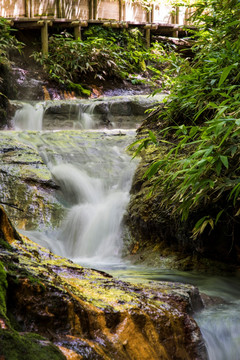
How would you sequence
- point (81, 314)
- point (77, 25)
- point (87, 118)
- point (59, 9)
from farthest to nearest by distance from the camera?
point (77, 25) < point (59, 9) < point (87, 118) < point (81, 314)

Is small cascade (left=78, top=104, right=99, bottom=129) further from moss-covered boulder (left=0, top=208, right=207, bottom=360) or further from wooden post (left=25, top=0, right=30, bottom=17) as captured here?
moss-covered boulder (left=0, top=208, right=207, bottom=360)

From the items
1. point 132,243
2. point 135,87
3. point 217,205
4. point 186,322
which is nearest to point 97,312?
point 186,322

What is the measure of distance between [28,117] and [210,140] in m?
7.64

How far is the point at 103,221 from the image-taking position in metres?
5.75

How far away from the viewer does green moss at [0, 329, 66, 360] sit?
4.75ft

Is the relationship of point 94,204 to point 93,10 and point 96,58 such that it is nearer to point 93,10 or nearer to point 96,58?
point 96,58

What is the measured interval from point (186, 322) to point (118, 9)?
1624 centimetres

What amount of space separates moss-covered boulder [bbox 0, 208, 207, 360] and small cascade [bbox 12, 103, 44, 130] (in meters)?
7.88

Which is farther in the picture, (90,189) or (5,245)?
(90,189)

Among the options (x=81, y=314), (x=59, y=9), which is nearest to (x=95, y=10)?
(x=59, y=9)

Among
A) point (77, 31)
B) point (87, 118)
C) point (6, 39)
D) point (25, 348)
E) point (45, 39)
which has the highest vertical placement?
point (77, 31)

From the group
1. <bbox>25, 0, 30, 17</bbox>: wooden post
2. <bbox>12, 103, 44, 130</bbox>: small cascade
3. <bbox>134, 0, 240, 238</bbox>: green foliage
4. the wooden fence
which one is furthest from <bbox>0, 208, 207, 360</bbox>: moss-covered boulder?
<bbox>25, 0, 30, 17</bbox>: wooden post

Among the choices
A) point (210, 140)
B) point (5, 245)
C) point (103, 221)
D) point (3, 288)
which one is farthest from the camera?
point (103, 221)

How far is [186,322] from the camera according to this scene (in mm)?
2521
